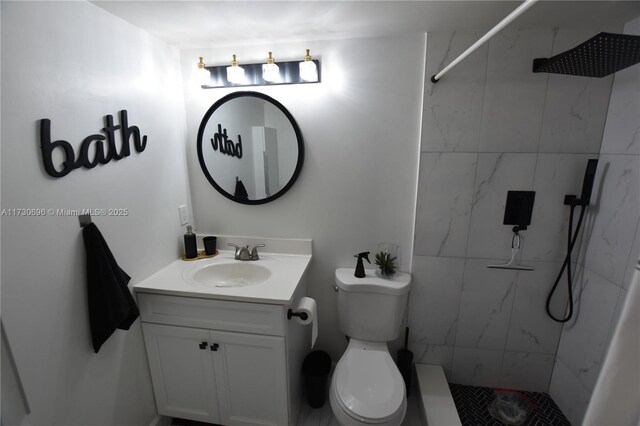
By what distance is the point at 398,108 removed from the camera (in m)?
1.58

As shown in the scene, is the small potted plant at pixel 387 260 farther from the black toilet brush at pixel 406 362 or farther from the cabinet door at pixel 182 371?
the cabinet door at pixel 182 371

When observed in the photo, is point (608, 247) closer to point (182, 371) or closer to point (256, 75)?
point (256, 75)

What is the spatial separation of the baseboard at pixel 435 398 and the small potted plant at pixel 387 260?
685 millimetres

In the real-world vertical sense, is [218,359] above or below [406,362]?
above

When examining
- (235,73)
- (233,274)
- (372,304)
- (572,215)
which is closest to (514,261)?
(572,215)

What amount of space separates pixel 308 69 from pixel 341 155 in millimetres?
501

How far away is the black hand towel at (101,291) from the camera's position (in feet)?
3.70

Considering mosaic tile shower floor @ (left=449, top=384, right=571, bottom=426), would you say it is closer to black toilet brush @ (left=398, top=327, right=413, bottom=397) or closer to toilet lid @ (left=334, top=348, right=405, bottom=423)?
black toilet brush @ (left=398, top=327, right=413, bottom=397)

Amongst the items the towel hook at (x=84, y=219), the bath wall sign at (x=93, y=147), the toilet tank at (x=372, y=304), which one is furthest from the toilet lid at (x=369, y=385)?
the bath wall sign at (x=93, y=147)

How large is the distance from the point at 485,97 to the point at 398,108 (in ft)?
1.46

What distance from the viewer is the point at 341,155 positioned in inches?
66.0

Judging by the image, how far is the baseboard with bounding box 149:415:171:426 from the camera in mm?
1549

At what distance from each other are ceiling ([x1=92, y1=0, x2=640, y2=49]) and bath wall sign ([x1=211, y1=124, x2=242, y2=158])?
0.51m

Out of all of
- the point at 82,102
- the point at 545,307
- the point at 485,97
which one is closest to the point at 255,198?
the point at 82,102
